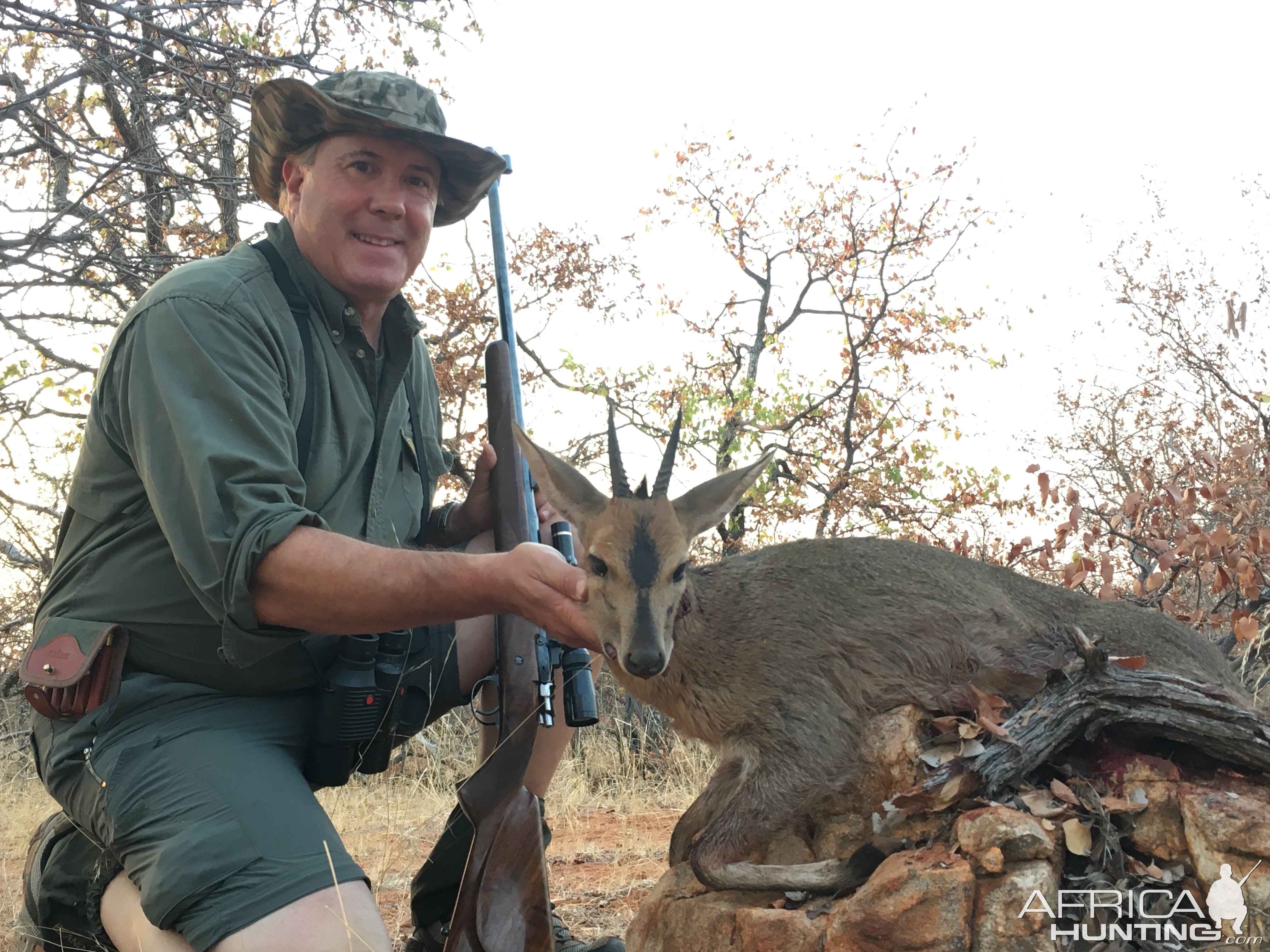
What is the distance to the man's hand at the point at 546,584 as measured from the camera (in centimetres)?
349

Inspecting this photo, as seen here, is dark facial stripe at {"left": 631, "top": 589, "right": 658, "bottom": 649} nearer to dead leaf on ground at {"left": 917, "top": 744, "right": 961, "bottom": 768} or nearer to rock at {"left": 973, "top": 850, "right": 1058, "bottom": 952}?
dead leaf on ground at {"left": 917, "top": 744, "right": 961, "bottom": 768}

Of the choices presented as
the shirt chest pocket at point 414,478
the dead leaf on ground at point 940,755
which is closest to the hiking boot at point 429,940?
the shirt chest pocket at point 414,478

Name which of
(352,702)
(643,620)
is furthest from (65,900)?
(643,620)

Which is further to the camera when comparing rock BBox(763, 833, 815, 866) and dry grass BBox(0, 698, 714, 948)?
dry grass BBox(0, 698, 714, 948)

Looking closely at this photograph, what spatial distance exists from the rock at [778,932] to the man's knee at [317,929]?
1.16 meters

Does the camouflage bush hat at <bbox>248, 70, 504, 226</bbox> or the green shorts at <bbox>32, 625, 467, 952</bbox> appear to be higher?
the camouflage bush hat at <bbox>248, 70, 504, 226</bbox>

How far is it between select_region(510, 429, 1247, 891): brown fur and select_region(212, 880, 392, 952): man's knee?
1.14m

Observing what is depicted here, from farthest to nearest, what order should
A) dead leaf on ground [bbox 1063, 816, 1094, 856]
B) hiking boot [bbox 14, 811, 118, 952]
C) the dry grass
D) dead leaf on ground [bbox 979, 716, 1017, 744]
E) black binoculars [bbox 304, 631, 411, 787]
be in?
the dry grass < black binoculars [bbox 304, 631, 411, 787] < hiking boot [bbox 14, 811, 118, 952] < dead leaf on ground [bbox 979, 716, 1017, 744] < dead leaf on ground [bbox 1063, 816, 1094, 856]

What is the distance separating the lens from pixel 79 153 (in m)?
7.49

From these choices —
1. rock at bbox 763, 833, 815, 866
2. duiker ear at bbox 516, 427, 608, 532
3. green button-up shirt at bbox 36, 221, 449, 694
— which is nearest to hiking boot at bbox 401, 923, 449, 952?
green button-up shirt at bbox 36, 221, 449, 694

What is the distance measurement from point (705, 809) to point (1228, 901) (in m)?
1.76

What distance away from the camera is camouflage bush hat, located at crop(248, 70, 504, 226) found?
444cm

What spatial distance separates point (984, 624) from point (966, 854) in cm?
118

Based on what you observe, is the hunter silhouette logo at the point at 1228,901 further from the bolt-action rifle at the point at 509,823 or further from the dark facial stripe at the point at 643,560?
the bolt-action rifle at the point at 509,823
